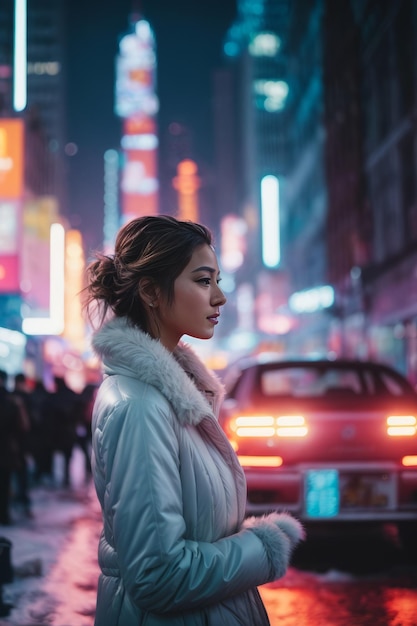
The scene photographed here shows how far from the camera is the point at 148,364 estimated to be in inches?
80.4

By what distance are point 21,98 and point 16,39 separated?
89.8 inches

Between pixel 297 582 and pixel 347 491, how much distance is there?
84 centimetres

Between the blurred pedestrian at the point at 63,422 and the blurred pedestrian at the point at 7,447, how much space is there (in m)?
3.81

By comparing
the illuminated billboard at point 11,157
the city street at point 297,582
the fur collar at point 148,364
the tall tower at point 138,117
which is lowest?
the city street at point 297,582

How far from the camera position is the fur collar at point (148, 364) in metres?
2.01

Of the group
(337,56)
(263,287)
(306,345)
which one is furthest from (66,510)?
(263,287)

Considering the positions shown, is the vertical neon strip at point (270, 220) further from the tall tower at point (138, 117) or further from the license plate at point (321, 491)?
the tall tower at point (138, 117)

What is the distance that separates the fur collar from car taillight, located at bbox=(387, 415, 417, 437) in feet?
15.2

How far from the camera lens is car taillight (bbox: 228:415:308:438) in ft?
21.5

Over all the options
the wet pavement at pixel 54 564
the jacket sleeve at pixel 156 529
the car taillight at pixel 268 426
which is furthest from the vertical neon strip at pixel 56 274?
the jacket sleeve at pixel 156 529

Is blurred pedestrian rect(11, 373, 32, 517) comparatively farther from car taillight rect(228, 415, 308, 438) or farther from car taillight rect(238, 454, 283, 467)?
car taillight rect(238, 454, 283, 467)

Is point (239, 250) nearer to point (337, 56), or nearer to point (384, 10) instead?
point (337, 56)

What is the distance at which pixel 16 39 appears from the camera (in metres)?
31.4

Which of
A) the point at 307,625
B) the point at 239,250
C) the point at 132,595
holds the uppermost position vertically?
the point at 239,250
